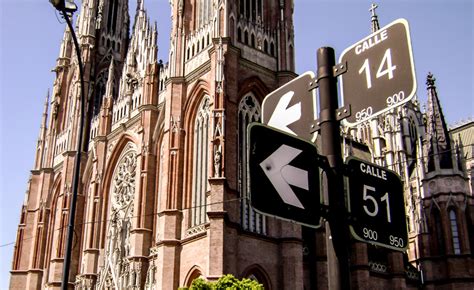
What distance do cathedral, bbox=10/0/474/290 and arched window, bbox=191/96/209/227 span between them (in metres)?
0.07

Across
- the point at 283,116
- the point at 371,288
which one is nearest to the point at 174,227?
the point at 371,288

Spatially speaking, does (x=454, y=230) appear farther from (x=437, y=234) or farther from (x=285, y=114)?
(x=285, y=114)

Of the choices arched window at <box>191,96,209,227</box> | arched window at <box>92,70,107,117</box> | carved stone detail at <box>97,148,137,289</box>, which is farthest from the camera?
arched window at <box>92,70,107,117</box>

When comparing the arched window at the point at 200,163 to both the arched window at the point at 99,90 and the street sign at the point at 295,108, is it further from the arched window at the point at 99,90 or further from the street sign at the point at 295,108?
the street sign at the point at 295,108

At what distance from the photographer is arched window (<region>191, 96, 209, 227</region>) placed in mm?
28875

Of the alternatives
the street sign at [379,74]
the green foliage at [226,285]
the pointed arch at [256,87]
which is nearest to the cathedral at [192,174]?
the pointed arch at [256,87]

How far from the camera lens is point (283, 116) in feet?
18.9

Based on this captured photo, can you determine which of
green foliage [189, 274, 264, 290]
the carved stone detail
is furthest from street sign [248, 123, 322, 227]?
the carved stone detail

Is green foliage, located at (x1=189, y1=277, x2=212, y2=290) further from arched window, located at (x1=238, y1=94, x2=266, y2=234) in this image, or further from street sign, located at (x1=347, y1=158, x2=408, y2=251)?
street sign, located at (x1=347, y1=158, x2=408, y2=251)


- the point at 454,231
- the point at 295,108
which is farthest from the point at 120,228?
the point at 295,108

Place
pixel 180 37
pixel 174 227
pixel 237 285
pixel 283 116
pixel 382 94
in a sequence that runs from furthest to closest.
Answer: pixel 180 37
pixel 174 227
pixel 237 285
pixel 283 116
pixel 382 94

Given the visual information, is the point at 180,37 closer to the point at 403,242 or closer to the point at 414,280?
the point at 414,280

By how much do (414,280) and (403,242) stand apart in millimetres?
37383

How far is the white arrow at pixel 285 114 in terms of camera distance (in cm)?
563
